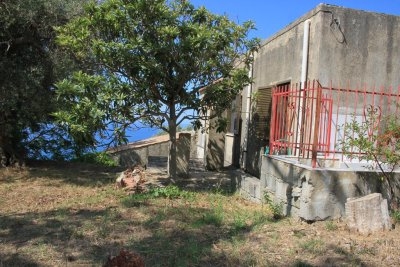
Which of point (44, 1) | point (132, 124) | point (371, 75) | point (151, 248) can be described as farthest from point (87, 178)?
point (371, 75)

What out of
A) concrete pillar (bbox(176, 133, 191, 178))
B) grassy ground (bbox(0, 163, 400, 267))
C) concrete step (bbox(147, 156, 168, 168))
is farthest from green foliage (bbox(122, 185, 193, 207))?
concrete step (bbox(147, 156, 168, 168))

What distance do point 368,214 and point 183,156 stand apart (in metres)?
5.72

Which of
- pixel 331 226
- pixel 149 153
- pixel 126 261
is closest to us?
pixel 126 261

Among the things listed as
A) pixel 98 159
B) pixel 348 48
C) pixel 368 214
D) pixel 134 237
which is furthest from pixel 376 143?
pixel 98 159

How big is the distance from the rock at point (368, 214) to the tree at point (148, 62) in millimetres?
3803

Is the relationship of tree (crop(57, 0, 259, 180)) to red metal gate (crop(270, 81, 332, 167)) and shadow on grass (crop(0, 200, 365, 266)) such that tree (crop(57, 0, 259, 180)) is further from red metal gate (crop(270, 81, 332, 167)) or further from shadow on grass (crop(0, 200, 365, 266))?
shadow on grass (crop(0, 200, 365, 266))

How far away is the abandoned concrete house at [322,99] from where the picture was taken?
644 cm

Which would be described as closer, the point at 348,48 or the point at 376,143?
the point at 376,143

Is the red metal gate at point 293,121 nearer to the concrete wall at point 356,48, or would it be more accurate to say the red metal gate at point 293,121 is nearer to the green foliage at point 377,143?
the concrete wall at point 356,48

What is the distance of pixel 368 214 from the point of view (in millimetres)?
5914

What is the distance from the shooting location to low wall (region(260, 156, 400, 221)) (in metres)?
6.32

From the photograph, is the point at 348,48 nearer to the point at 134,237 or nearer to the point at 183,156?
the point at 183,156

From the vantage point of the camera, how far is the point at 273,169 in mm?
7551

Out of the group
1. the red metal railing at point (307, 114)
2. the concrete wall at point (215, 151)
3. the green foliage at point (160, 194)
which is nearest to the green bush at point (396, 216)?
the red metal railing at point (307, 114)
